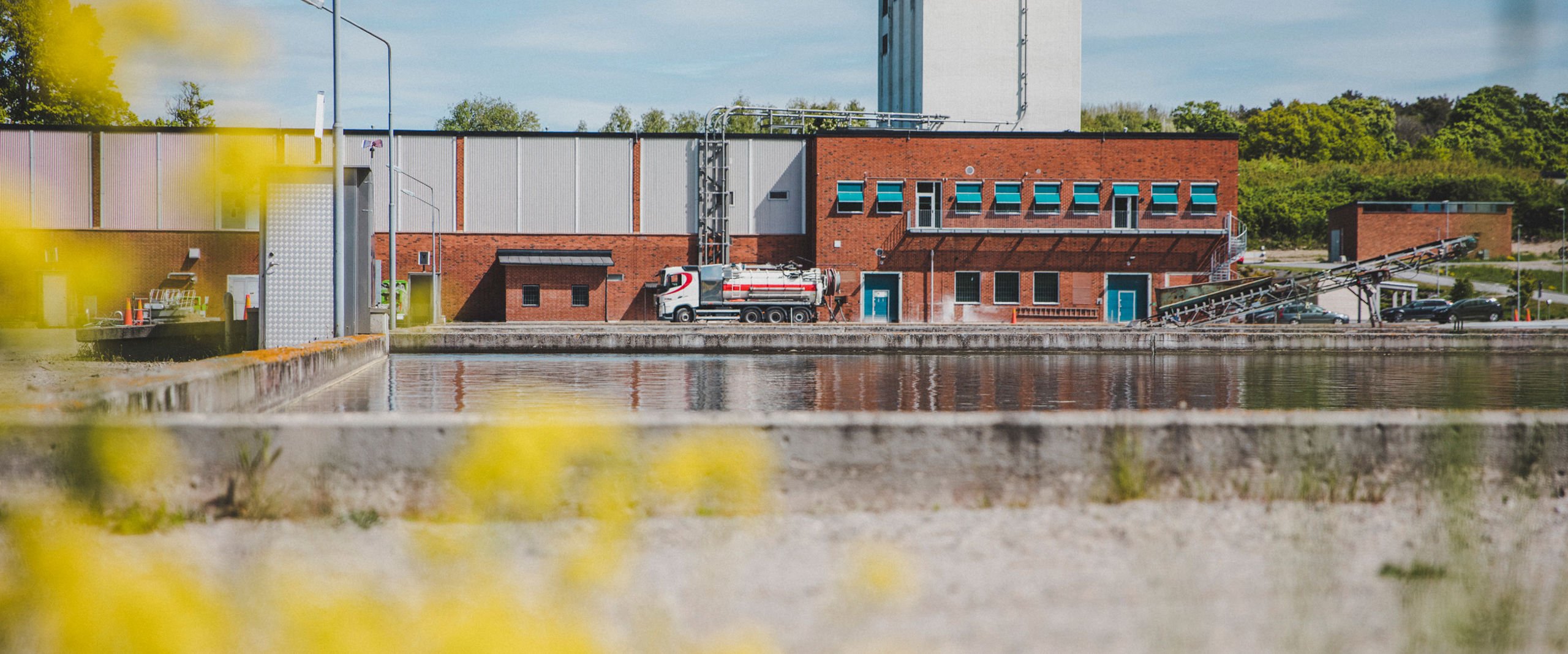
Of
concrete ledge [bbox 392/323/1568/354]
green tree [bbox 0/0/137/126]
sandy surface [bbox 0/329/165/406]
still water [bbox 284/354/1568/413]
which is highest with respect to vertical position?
green tree [bbox 0/0/137/126]

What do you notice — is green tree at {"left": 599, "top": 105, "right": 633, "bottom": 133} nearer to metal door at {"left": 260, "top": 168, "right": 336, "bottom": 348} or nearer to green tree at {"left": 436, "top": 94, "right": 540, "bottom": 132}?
green tree at {"left": 436, "top": 94, "right": 540, "bottom": 132}

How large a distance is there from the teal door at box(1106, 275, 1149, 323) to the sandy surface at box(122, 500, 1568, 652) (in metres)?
39.7

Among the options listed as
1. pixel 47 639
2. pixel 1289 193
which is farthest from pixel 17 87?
pixel 1289 193

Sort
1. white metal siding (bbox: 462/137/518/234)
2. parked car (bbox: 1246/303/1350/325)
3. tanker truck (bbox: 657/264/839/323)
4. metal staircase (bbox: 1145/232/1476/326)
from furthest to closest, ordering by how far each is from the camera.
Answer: white metal siding (bbox: 462/137/518/234)
parked car (bbox: 1246/303/1350/325)
tanker truck (bbox: 657/264/839/323)
metal staircase (bbox: 1145/232/1476/326)

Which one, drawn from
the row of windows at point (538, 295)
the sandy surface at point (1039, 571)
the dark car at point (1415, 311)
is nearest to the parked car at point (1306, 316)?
the dark car at point (1415, 311)

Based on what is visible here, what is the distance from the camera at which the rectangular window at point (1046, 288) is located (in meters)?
45.1

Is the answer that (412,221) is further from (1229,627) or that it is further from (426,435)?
(1229,627)

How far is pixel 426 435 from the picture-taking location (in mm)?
6129

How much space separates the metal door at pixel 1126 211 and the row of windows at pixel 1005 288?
3.36m

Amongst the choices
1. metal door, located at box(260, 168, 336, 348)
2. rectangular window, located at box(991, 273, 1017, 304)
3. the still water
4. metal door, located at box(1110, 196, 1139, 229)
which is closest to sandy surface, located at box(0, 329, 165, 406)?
metal door, located at box(260, 168, 336, 348)

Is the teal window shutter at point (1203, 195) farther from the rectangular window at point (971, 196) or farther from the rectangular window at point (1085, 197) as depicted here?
the rectangular window at point (971, 196)

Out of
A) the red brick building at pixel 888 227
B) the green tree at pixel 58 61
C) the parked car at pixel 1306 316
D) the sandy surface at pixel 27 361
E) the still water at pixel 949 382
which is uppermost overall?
the red brick building at pixel 888 227

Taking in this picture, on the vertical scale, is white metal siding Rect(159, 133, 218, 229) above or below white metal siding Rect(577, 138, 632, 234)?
below

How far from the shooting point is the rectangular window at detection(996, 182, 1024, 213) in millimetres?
44875
